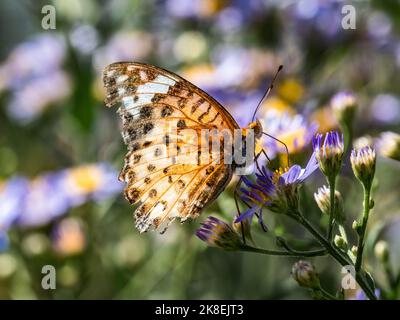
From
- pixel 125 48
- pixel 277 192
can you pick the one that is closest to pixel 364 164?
pixel 277 192

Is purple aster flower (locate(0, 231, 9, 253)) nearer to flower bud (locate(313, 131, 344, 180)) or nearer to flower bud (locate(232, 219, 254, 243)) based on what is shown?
flower bud (locate(232, 219, 254, 243))

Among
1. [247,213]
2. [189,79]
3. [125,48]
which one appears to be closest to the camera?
[247,213]

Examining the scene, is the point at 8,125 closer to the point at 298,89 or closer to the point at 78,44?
the point at 78,44

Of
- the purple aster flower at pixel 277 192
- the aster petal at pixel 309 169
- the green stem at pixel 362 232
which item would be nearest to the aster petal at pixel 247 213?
the purple aster flower at pixel 277 192

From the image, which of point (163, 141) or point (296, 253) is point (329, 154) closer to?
point (296, 253)

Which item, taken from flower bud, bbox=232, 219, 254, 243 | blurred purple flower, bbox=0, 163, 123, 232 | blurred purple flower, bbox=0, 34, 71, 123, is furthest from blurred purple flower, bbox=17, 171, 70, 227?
flower bud, bbox=232, 219, 254, 243
